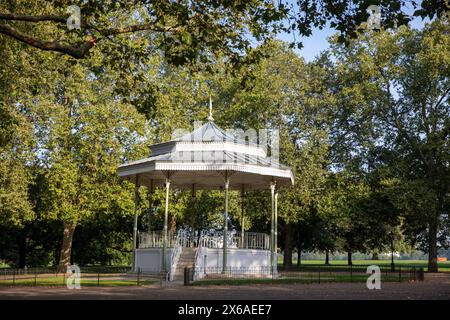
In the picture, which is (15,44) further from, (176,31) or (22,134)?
(22,134)

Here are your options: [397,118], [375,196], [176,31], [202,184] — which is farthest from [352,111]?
[176,31]

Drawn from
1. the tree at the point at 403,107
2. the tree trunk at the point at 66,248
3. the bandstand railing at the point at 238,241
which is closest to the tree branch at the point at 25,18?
the bandstand railing at the point at 238,241

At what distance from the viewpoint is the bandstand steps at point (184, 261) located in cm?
2912

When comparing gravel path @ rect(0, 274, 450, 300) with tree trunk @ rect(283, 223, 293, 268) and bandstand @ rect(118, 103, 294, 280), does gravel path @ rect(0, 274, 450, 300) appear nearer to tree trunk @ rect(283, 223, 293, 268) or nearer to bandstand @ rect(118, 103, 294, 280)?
bandstand @ rect(118, 103, 294, 280)

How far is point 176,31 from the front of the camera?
1606 cm

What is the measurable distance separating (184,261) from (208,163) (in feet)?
18.5

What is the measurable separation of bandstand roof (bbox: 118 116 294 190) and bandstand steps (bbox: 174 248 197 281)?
4.39 metres

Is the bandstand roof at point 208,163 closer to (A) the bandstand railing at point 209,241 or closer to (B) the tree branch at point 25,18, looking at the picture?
(A) the bandstand railing at point 209,241

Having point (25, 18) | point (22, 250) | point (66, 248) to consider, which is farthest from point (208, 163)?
point (22, 250)

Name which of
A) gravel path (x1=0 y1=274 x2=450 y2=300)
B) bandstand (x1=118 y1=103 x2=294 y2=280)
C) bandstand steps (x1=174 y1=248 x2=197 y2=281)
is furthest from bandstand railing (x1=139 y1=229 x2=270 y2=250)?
gravel path (x1=0 y1=274 x2=450 y2=300)

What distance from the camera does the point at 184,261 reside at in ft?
99.2

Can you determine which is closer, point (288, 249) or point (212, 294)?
point (212, 294)

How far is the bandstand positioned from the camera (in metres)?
29.0

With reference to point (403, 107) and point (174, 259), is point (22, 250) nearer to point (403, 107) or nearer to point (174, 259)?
point (174, 259)
